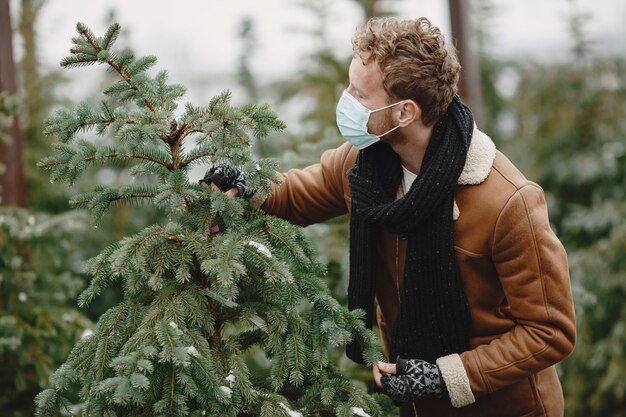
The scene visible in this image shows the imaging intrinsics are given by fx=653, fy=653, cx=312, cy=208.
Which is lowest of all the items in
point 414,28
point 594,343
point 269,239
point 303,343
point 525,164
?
point 594,343

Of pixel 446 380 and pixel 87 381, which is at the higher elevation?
pixel 87 381

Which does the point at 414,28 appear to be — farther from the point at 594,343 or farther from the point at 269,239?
the point at 594,343

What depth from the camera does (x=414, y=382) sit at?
220cm

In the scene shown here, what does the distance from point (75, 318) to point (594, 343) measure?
16.1 ft

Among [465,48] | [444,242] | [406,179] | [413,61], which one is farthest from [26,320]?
[465,48]

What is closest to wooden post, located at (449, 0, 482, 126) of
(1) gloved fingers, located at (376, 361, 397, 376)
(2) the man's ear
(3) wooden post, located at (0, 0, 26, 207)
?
(3) wooden post, located at (0, 0, 26, 207)

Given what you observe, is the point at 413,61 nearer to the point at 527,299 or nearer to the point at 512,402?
the point at 527,299

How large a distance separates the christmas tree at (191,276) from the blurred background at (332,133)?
149cm

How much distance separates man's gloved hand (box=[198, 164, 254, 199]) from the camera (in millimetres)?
2207

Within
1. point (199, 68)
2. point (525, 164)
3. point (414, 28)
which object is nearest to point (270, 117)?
point (414, 28)

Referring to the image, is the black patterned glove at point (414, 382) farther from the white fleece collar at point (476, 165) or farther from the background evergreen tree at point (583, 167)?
the background evergreen tree at point (583, 167)

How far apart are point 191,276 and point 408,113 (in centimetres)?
92

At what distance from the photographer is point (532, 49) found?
37.7 ft

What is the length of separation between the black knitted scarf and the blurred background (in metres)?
1.15
